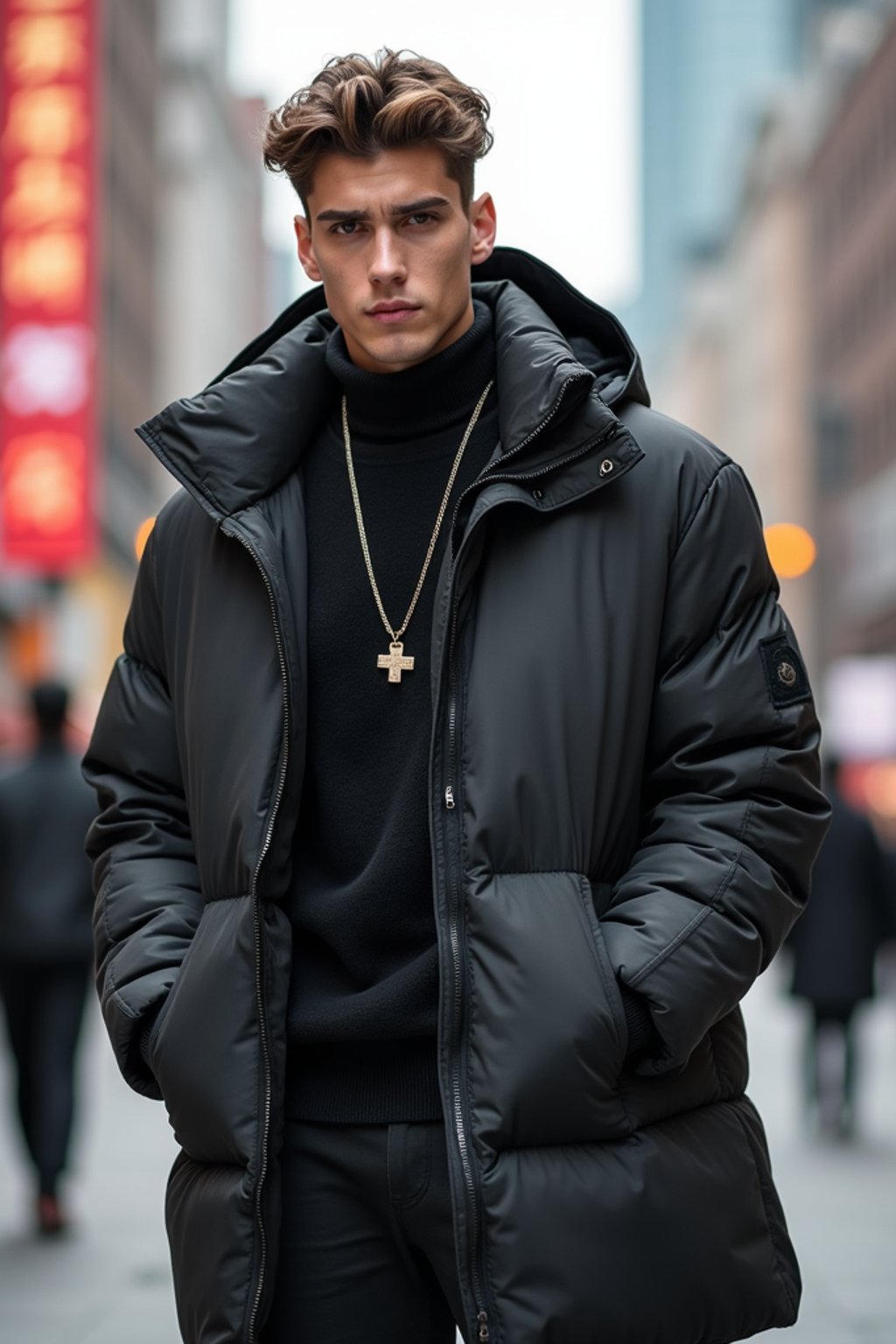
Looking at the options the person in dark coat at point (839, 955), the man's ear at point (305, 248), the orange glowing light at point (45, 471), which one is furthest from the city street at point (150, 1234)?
the orange glowing light at point (45, 471)

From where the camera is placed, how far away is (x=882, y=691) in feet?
132

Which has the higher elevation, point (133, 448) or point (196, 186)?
point (196, 186)

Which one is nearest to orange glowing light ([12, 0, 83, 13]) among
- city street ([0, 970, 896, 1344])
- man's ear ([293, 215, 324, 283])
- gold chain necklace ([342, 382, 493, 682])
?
city street ([0, 970, 896, 1344])

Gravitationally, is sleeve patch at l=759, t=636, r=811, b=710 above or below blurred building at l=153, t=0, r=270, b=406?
below

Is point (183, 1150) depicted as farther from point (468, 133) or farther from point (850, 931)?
point (850, 931)

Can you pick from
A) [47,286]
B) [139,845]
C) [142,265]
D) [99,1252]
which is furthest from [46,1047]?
[142,265]

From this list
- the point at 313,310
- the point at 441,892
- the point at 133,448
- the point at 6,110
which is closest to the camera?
the point at 441,892

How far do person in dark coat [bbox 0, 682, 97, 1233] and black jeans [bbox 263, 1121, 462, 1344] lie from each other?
18.9 feet

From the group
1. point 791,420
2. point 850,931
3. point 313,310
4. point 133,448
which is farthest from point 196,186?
point 313,310

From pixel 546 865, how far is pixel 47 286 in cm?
2481

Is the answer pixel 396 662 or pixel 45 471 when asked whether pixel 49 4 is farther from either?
pixel 396 662

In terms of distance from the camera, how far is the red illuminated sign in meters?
26.7

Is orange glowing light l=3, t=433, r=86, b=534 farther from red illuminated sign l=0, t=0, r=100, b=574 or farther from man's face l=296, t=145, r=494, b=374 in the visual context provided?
man's face l=296, t=145, r=494, b=374

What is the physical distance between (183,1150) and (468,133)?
1.48m
